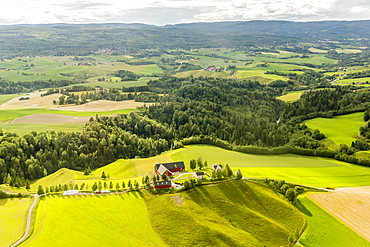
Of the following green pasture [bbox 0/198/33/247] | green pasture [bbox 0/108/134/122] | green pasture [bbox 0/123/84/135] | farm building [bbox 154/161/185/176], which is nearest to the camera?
green pasture [bbox 0/198/33/247]

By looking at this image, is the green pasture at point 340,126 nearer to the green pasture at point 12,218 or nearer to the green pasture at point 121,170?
the green pasture at point 121,170

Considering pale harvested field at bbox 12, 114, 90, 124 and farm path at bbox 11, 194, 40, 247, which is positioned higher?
farm path at bbox 11, 194, 40, 247

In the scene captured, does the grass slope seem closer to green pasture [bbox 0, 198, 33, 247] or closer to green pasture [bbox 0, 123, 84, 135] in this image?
green pasture [bbox 0, 198, 33, 247]

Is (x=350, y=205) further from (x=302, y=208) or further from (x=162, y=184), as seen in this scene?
(x=162, y=184)

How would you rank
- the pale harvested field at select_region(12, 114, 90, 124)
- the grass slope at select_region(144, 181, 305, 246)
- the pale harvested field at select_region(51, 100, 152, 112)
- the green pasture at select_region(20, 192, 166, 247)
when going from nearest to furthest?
the green pasture at select_region(20, 192, 166, 247)
the grass slope at select_region(144, 181, 305, 246)
the pale harvested field at select_region(12, 114, 90, 124)
the pale harvested field at select_region(51, 100, 152, 112)

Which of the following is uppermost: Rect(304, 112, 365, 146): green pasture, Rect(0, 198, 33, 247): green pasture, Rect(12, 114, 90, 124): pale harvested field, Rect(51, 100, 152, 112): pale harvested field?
Rect(0, 198, 33, 247): green pasture

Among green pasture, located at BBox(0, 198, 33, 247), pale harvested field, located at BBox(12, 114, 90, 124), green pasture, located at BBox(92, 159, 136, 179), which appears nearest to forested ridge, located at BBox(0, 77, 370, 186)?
pale harvested field, located at BBox(12, 114, 90, 124)

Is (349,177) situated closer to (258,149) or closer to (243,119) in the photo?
(258,149)

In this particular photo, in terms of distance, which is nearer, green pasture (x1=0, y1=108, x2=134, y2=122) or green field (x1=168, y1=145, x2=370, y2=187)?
green field (x1=168, y1=145, x2=370, y2=187)
